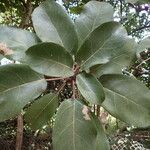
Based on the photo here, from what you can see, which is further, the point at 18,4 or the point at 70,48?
the point at 18,4

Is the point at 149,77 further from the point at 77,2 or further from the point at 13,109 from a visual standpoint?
the point at 13,109

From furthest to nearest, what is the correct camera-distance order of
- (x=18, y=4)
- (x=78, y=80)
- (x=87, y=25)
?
(x=18, y=4) → (x=87, y=25) → (x=78, y=80)

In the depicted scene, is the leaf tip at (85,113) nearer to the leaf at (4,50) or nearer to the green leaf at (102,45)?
the green leaf at (102,45)

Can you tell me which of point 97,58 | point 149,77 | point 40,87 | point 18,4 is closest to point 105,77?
point 97,58

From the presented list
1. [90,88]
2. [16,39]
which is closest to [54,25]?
[16,39]

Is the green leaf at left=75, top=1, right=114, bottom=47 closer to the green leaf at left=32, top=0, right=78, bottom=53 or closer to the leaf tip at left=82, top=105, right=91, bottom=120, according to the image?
the green leaf at left=32, top=0, right=78, bottom=53

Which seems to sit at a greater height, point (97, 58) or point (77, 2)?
point (77, 2)
